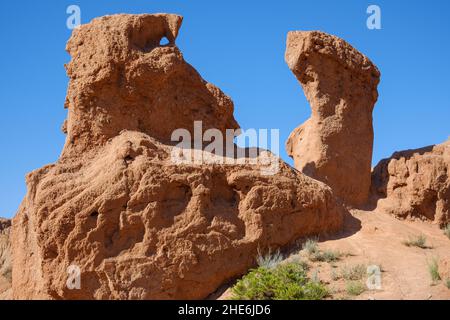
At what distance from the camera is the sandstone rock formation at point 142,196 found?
8898 millimetres

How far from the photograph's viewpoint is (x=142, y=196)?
9102 mm

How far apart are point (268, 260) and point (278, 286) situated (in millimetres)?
1117

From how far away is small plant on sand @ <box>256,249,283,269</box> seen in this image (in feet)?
31.1

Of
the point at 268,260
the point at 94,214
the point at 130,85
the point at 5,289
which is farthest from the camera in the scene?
the point at 5,289

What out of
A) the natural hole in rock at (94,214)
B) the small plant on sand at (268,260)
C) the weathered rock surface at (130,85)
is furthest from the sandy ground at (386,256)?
the weathered rock surface at (130,85)

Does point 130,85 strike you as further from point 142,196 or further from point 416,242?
point 416,242

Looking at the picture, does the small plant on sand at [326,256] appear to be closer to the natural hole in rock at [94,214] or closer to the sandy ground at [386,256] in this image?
the sandy ground at [386,256]

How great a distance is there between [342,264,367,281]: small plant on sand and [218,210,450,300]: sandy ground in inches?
3.5

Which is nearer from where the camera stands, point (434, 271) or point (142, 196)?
point (434, 271)

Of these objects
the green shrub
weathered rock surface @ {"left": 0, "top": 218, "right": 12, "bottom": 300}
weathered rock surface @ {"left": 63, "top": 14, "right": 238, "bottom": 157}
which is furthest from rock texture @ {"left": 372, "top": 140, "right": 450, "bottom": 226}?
weathered rock surface @ {"left": 0, "top": 218, "right": 12, "bottom": 300}

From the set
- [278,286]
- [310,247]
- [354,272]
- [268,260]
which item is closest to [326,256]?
[310,247]

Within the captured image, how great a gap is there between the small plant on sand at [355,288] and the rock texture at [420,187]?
4.07 meters

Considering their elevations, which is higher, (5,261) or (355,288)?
(5,261)
